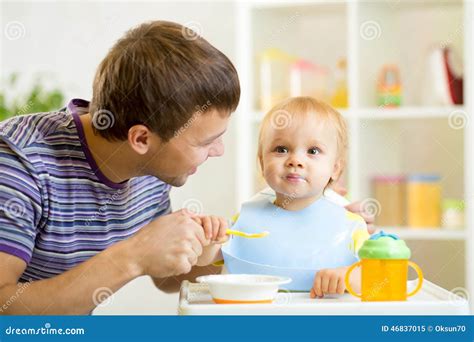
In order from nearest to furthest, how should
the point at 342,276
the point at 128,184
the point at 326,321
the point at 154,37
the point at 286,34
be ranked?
1. the point at 326,321
2. the point at 342,276
3. the point at 154,37
4. the point at 128,184
5. the point at 286,34

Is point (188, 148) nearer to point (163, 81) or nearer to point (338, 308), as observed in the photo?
point (163, 81)

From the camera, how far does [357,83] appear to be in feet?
10.4

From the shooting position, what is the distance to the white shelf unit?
3182 millimetres

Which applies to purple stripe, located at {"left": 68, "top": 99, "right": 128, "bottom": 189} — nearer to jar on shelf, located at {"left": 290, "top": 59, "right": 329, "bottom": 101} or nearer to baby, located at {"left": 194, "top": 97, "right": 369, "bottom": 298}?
baby, located at {"left": 194, "top": 97, "right": 369, "bottom": 298}

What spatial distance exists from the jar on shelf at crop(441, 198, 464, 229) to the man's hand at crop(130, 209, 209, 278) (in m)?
2.09

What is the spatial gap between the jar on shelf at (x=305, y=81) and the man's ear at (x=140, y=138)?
184 cm

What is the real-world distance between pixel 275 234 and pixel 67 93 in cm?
264

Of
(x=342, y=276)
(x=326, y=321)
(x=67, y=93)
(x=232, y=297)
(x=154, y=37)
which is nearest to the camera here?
(x=326, y=321)

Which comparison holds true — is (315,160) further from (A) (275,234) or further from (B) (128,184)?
(B) (128,184)

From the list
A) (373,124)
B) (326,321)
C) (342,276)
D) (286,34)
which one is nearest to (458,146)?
(373,124)

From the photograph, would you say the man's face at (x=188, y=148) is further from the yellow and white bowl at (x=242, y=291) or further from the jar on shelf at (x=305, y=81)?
the jar on shelf at (x=305, y=81)

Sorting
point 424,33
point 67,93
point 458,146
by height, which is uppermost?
point 424,33

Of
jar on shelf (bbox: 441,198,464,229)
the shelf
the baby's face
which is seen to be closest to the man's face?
the baby's face

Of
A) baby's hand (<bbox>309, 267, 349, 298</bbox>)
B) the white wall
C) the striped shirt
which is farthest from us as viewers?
the white wall
